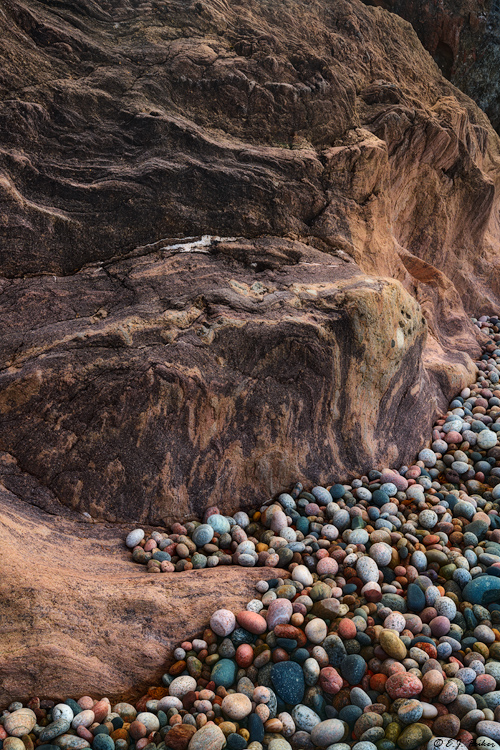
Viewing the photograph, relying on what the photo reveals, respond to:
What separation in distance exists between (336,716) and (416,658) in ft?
1.57

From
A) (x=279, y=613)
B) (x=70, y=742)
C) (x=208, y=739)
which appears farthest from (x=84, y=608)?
(x=279, y=613)

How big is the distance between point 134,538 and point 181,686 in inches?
35.2

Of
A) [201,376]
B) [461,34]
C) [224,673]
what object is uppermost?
[461,34]

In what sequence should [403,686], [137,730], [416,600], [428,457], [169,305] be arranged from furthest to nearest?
1. [428,457]
2. [169,305]
3. [416,600]
4. [403,686]
5. [137,730]

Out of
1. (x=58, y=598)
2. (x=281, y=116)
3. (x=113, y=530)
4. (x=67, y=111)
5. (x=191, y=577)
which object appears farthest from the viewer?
(x=281, y=116)

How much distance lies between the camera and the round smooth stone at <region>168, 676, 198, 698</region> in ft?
7.47

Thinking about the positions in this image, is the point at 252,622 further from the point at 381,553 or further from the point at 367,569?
the point at 381,553

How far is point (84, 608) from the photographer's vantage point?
7.77ft

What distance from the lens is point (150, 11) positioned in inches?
160

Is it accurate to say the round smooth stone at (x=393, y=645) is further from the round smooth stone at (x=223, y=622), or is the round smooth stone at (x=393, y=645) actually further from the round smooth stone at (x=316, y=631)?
the round smooth stone at (x=223, y=622)

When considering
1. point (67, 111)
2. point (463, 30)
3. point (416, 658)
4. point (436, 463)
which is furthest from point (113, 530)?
point (463, 30)

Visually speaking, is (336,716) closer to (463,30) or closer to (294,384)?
(294,384)

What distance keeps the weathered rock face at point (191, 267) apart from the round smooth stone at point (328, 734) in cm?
146

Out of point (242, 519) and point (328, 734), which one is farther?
point (242, 519)
